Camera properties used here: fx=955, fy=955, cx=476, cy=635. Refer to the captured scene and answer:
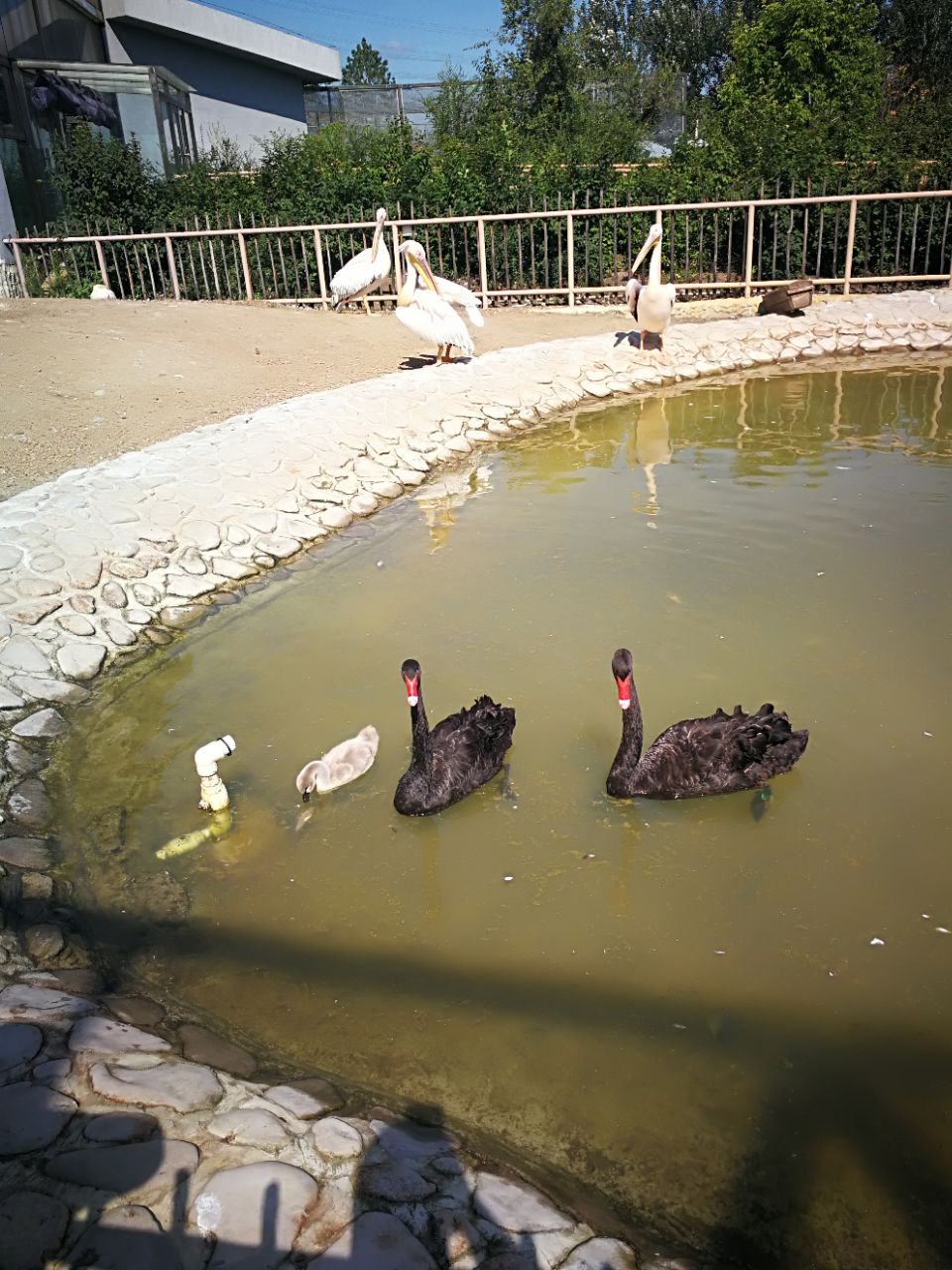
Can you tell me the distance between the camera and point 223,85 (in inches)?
1166

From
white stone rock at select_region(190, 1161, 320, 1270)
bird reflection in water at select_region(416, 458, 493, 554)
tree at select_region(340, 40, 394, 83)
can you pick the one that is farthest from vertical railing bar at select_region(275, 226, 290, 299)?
tree at select_region(340, 40, 394, 83)

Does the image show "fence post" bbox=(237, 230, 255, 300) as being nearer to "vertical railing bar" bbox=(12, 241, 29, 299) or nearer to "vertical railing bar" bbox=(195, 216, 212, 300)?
"vertical railing bar" bbox=(195, 216, 212, 300)

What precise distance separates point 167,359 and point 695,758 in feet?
35.8

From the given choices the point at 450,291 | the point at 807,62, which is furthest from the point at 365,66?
the point at 450,291

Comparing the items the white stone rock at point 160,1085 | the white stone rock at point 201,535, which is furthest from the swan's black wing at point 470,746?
the white stone rock at point 201,535

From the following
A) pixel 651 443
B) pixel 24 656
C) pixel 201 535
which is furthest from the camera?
pixel 651 443

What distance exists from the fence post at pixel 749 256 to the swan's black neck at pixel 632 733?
50.1 ft

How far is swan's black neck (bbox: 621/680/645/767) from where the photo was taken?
4969mm

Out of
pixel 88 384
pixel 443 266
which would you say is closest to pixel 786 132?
pixel 443 266

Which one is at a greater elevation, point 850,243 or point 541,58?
point 541,58

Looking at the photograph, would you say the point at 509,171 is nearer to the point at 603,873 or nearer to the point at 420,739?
the point at 420,739

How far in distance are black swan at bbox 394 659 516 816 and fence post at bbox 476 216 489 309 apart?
595 inches

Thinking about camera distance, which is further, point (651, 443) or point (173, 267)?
point (173, 267)

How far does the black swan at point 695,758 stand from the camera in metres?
4.94
